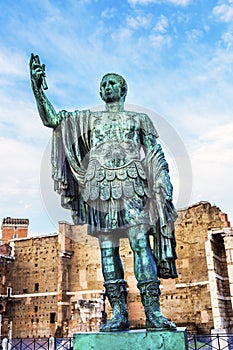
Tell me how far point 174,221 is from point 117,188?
59 centimetres

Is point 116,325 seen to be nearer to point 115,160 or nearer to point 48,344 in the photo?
point 115,160

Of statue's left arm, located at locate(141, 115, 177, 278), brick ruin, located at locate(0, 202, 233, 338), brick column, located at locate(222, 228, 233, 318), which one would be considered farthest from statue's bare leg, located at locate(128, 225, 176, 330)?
brick column, located at locate(222, 228, 233, 318)

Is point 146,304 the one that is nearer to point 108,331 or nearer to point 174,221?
point 108,331

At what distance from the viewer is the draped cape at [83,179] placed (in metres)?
3.18

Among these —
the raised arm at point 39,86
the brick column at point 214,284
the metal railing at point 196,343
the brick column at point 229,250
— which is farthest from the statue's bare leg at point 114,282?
the brick column at point 214,284

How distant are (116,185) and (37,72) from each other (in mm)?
1235

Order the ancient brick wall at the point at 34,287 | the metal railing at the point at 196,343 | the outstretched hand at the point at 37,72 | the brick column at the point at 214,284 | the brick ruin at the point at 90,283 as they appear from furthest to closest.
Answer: the ancient brick wall at the point at 34,287 → the brick ruin at the point at 90,283 → the brick column at the point at 214,284 → the metal railing at the point at 196,343 → the outstretched hand at the point at 37,72

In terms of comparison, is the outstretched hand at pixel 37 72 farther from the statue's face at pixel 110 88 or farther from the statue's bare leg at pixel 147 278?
the statue's bare leg at pixel 147 278

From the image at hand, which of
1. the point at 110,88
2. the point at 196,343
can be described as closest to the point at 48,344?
the point at 196,343

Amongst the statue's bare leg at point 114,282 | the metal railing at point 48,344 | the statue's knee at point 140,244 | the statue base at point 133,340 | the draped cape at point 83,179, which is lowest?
the metal railing at point 48,344

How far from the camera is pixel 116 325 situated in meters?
2.97

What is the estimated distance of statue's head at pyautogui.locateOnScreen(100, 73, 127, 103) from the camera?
3539 mm

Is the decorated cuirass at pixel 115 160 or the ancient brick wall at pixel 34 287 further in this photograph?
the ancient brick wall at pixel 34 287

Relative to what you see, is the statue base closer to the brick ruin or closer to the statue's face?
the statue's face
